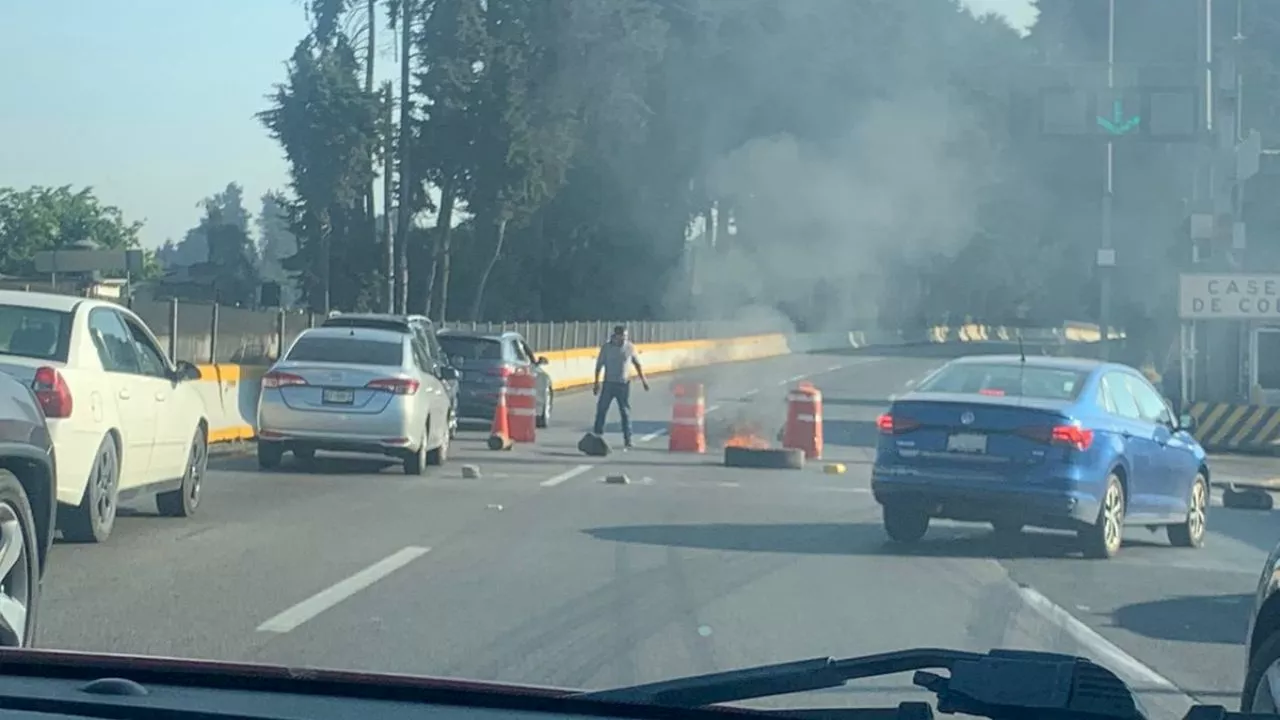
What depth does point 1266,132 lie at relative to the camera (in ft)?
182

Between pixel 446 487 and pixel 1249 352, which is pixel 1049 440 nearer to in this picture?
pixel 446 487

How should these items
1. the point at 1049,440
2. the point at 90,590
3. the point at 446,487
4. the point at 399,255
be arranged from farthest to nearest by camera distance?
the point at 399,255, the point at 446,487, the point at 1049,440, the point at 90,590

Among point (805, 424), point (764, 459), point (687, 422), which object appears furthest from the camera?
point (687, 422)

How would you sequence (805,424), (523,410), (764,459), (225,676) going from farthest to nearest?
(523,410), (805,424), (764,459), (225,676)

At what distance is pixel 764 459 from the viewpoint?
21875 millimetres

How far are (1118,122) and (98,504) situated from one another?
22.4 m

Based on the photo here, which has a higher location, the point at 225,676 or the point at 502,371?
the point at 502,371

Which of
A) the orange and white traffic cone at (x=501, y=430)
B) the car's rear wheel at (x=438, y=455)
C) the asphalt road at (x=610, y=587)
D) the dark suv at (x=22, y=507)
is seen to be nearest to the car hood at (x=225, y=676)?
the dark suv at (x=22, y=507)

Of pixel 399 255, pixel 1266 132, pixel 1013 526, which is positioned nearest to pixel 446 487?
pixel 1013 526

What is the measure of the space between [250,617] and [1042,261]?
4226 cm

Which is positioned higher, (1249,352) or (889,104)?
(889,104)

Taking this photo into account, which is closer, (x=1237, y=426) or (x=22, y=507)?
(x=22, y=507)

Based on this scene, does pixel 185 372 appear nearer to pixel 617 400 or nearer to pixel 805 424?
pixel 617 400

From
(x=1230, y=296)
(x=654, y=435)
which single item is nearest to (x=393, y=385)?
(x=654, y=435)
